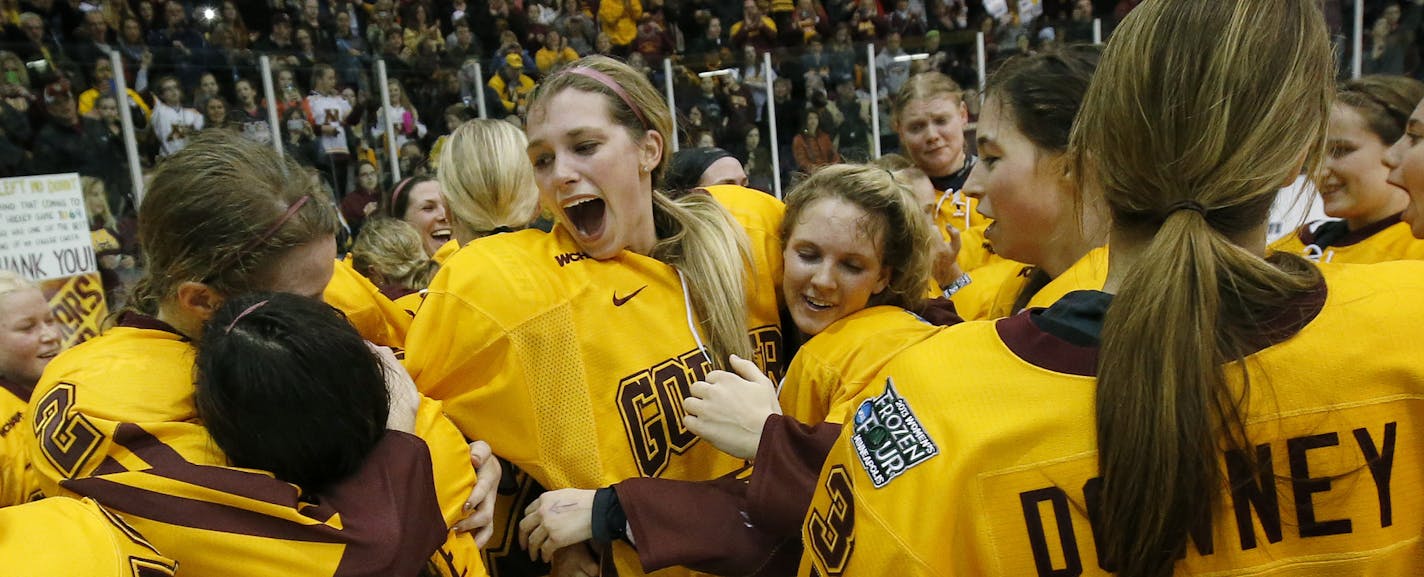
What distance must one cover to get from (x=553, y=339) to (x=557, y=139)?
420 mm

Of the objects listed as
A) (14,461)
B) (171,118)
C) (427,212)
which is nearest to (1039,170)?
(14,461)

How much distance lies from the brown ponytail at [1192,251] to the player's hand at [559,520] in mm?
1048

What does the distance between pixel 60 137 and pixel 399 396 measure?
5.09m

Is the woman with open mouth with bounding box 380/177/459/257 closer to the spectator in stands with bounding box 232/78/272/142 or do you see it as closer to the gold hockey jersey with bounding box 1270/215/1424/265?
the spectator in stands with bounding box 232/78/272/142

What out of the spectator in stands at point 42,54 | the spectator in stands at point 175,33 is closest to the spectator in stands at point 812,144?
the spectator in stands at point 175,33

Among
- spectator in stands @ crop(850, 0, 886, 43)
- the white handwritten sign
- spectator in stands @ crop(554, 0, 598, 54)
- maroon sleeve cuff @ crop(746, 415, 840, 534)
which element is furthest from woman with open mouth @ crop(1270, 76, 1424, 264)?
spectator in stands @ crop(850, 0, 886, 43)

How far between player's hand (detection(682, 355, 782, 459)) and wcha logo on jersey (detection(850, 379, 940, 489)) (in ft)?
2.03

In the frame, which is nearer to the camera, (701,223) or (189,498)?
(189,498)

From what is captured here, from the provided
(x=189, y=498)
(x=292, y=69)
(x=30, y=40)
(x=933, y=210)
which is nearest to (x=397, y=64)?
(x=292, y=69)

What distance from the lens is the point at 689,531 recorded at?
5.66 feet

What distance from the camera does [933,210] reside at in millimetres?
3688

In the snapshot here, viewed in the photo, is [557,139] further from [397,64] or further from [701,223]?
[397,64]

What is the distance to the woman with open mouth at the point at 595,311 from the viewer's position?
1.78m

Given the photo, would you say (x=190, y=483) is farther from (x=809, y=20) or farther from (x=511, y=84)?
(x=809, y=20)
